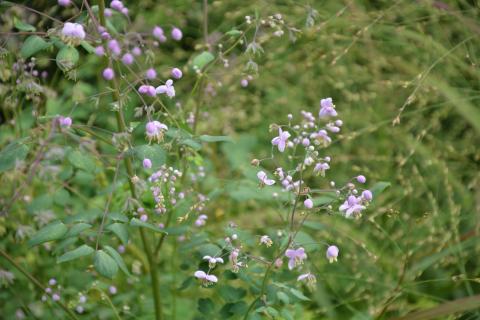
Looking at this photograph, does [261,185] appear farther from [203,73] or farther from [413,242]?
[413,242]

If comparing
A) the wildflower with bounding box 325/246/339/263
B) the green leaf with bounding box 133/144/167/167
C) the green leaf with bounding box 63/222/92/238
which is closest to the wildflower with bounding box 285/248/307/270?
the wildflower with bounding box 325/246/339/263

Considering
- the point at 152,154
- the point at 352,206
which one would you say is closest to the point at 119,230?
the point at 152,154

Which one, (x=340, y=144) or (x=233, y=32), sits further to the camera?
(x=340, y=144)

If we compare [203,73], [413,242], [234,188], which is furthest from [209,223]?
[203,73]

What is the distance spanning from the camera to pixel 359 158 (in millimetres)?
2738

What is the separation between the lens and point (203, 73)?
1.77 metres

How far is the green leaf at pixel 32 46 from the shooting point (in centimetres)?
142

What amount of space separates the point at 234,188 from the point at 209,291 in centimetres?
47

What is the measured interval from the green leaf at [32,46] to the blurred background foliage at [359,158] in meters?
0.33

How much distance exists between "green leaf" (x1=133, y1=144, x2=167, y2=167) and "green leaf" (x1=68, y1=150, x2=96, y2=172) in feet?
0.55

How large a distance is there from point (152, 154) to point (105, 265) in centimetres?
26

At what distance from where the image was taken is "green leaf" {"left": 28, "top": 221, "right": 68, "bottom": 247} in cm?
143

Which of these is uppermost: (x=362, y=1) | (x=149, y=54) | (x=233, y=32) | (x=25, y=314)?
(x=149, y=54)

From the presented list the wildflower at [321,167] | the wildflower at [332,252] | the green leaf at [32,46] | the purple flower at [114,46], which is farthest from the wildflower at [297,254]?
the green leaf at [32,46]
